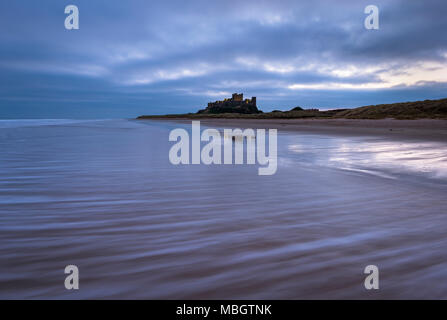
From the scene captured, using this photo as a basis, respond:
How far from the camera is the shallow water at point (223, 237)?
52.9 inches

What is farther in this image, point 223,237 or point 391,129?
Result: point 391,129

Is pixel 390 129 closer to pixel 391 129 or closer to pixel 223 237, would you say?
pixel 391 129

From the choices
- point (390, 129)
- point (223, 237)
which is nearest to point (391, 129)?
point (390, 129)

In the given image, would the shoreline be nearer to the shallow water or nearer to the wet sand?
the wet sand

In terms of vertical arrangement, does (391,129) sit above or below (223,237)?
above

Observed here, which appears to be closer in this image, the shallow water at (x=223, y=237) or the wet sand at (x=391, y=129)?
the shallow water at (x=223, y=237)

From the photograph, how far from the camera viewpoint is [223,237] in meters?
1.87

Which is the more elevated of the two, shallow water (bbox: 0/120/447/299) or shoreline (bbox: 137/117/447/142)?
shoreline (bbox: 137/117/447/142)

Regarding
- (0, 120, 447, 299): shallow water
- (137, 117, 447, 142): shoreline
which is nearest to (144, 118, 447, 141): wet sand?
(137, 117, 447, 142): shoreline

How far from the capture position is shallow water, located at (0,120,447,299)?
1343 millimetres

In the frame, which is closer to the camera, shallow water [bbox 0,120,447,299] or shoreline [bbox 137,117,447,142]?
shallow water [bbox 0,120,447,299]

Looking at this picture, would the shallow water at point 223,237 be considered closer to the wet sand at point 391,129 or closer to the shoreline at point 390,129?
the shoreline at point 390,129

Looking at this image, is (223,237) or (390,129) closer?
(223,237)

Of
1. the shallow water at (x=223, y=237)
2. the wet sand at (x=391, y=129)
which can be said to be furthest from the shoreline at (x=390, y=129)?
the shallow water at (x=223, y=237)
